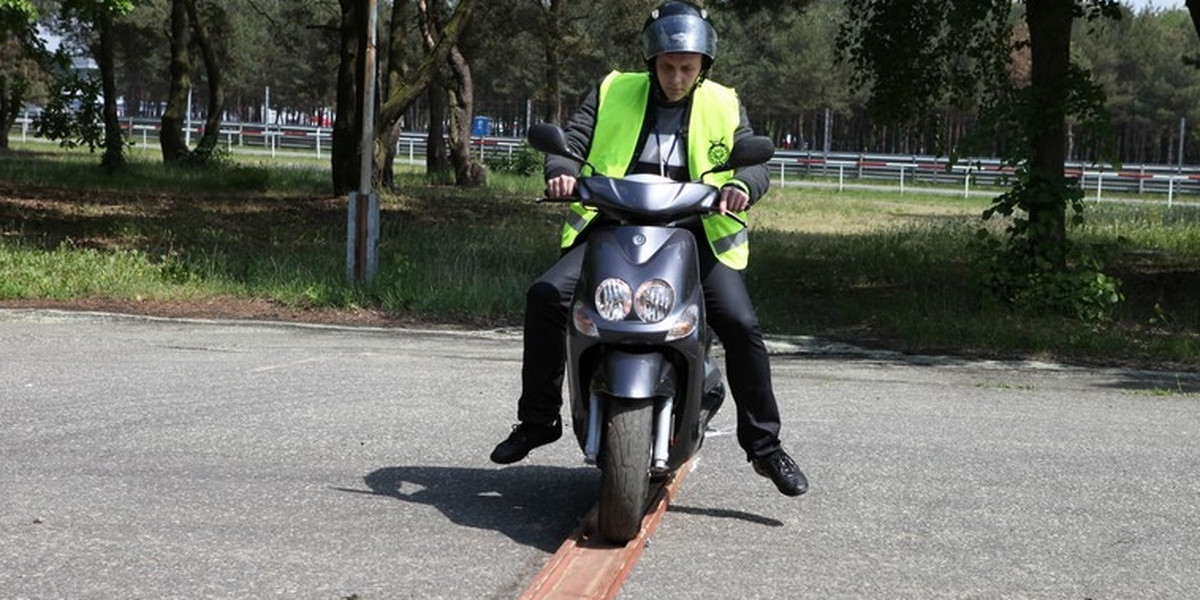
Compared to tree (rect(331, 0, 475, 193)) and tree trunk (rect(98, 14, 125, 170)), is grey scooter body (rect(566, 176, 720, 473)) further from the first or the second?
tree trunk (rect(98, 14, 125, 170))

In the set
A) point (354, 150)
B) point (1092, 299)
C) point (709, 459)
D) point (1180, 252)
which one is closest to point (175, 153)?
point (354, 150)

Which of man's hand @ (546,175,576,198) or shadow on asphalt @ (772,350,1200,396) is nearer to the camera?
man's hand @ (546,175,576,198)

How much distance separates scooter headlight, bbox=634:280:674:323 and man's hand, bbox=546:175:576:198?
490 millimetres

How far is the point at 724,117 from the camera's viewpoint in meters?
6.06

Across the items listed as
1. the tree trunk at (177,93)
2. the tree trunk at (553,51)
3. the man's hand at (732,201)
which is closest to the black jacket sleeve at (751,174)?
the man's hand at (732,201)

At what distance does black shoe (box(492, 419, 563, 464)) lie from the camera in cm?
618

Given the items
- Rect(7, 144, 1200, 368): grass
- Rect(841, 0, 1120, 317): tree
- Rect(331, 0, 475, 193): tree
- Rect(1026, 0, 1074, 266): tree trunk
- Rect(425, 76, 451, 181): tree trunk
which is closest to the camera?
Rect(7, 144, 1200, 368): grass

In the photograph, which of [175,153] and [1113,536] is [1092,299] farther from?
[175,153]

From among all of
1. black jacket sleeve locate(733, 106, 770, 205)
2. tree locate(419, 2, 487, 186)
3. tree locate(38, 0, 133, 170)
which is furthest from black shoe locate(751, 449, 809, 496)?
tree locate(419, 2, 487, 186)

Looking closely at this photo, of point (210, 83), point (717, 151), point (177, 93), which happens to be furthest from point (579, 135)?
point (210, 83)

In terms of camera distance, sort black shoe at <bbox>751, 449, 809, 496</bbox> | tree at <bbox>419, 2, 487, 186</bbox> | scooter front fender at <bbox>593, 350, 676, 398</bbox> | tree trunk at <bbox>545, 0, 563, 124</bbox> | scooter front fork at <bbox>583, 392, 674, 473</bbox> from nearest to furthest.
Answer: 1. scooter front fender at <bbox>593, 350, 676, 398</bbox>
2. scooter front fork at <bbox>583, 392, 674, 473</bbox>
3. black shoe at <bbox>751, 449, 809, 496</bbox>
4. tree at <bbox>419, 2, 487, 186</bbox>
5. tree trunk at <bbox>545, 0, 563, 124</bbox>

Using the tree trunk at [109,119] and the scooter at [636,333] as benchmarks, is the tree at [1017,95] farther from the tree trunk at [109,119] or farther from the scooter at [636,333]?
the tree trunk at [109,119]

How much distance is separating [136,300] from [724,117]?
9.25 meters

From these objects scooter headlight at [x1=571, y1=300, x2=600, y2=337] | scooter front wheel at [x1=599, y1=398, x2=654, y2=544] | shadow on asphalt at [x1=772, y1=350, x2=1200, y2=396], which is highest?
scooter headlight at [x1=571, y1=300, x2=600, y2=337]
